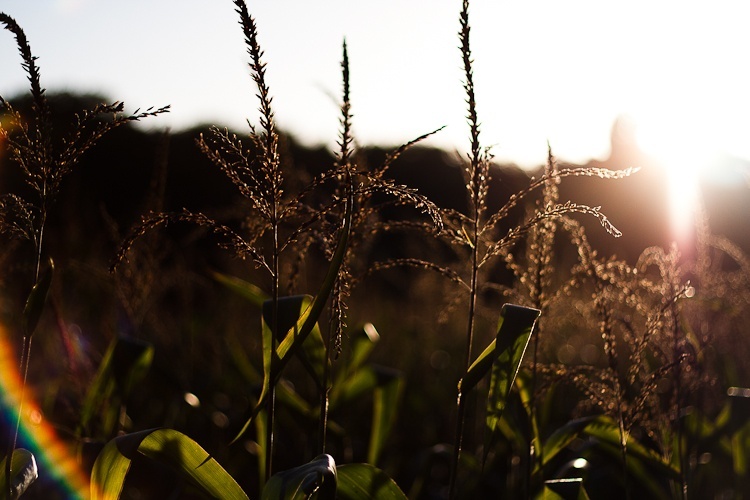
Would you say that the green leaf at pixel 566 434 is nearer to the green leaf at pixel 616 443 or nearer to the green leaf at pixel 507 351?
the green leaf at pixel 616 443

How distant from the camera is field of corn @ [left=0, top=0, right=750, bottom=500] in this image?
65.1 inches

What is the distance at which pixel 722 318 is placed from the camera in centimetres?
463

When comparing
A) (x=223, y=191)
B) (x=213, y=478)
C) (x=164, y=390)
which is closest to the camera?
(x=213, y=478)

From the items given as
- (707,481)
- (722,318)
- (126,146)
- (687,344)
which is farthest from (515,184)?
(687,344)

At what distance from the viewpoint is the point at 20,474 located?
1715mm

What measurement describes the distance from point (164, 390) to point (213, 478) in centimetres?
365

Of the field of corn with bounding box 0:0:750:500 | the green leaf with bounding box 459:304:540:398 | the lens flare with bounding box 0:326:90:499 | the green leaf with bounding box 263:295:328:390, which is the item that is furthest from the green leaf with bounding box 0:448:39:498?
the green leaf with bounding box 459:304:540:398

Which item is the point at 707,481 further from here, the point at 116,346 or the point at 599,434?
the point at 116,346

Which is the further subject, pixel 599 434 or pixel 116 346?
pixel 116 346

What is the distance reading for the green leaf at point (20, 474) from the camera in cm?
168

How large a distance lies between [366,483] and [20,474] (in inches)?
33.4

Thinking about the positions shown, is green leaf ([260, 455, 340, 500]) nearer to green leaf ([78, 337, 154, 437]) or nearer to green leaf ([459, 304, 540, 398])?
green leaf ([459, 304, 540, 398])

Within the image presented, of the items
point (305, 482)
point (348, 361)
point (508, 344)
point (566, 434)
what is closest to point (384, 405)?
point (566, 434)

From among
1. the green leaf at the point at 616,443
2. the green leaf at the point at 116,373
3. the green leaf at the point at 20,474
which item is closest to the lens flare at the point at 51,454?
the green leaf at the point at 116,373
